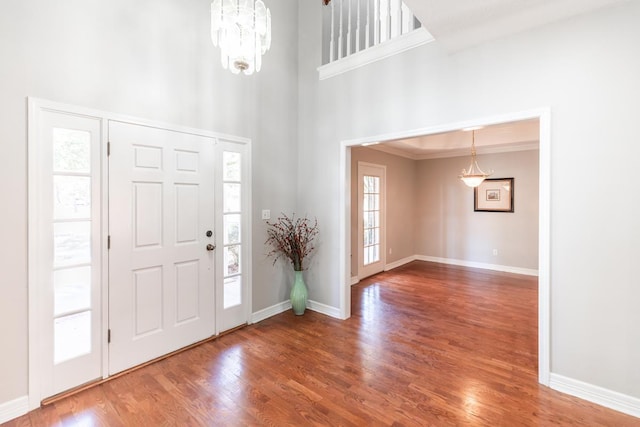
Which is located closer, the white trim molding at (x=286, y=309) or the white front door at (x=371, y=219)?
the white trim molding at (x=286, y=309)

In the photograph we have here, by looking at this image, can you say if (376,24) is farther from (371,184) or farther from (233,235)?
(371,184)

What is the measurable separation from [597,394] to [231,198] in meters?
3.46

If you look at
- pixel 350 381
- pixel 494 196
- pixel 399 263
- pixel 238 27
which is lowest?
pixel 350 381

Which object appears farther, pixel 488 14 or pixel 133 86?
pixel 133 86

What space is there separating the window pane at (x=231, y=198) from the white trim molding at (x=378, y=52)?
1.77 m

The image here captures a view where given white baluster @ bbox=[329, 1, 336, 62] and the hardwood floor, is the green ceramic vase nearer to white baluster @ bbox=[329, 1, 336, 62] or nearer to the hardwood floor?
the hardwood floor

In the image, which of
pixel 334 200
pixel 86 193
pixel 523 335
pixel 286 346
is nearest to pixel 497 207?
pixel 523 335

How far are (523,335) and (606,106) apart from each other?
7.57ft

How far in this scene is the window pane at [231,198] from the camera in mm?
3213

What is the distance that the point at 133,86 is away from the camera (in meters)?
2.50

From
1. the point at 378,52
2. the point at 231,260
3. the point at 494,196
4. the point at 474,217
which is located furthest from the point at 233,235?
the point at 494,196

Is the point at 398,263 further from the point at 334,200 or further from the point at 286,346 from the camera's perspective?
the point at 286,346

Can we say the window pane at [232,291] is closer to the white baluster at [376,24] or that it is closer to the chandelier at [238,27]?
the chandelier at [238,27]

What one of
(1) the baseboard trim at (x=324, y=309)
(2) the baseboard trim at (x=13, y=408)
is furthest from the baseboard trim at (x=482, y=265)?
(2) the baseboard trim at (x=13, y=408)
